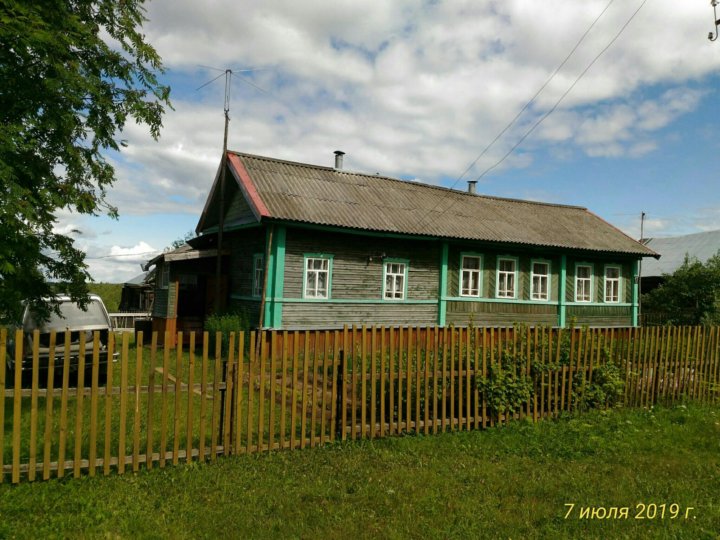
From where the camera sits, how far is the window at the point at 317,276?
589 inches

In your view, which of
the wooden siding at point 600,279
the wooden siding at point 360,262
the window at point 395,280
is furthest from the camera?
the wooden siding at point 600,279

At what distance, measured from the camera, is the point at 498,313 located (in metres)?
18.7

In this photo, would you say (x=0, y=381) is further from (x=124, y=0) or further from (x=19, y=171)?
(x=124, y=0)

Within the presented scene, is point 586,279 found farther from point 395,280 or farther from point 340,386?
point 340,386

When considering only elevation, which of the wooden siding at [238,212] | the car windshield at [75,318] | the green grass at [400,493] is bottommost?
the green grass at [400,493]

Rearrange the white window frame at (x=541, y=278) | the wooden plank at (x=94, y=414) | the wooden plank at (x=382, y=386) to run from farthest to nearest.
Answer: the white window frame at (x=541, y=278)
the wooden plank at (x=382, y=386)
the wooden plank at (x=94, y=414)

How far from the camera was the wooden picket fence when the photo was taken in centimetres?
478

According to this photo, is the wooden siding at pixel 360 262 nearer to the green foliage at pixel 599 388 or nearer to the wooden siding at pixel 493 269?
the wooden siding at pixel 493 269

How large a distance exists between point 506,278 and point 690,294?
1055 centimetres

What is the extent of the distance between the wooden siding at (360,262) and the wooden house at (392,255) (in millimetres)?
34

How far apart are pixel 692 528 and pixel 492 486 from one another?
1.64 m

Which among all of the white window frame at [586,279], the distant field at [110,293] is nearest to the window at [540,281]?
the white window frame at [586,279]

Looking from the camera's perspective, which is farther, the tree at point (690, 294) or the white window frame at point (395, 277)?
the tree at point (690, 294)

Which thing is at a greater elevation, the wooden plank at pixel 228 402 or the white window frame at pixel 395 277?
the white window frame at pixel 395 277
